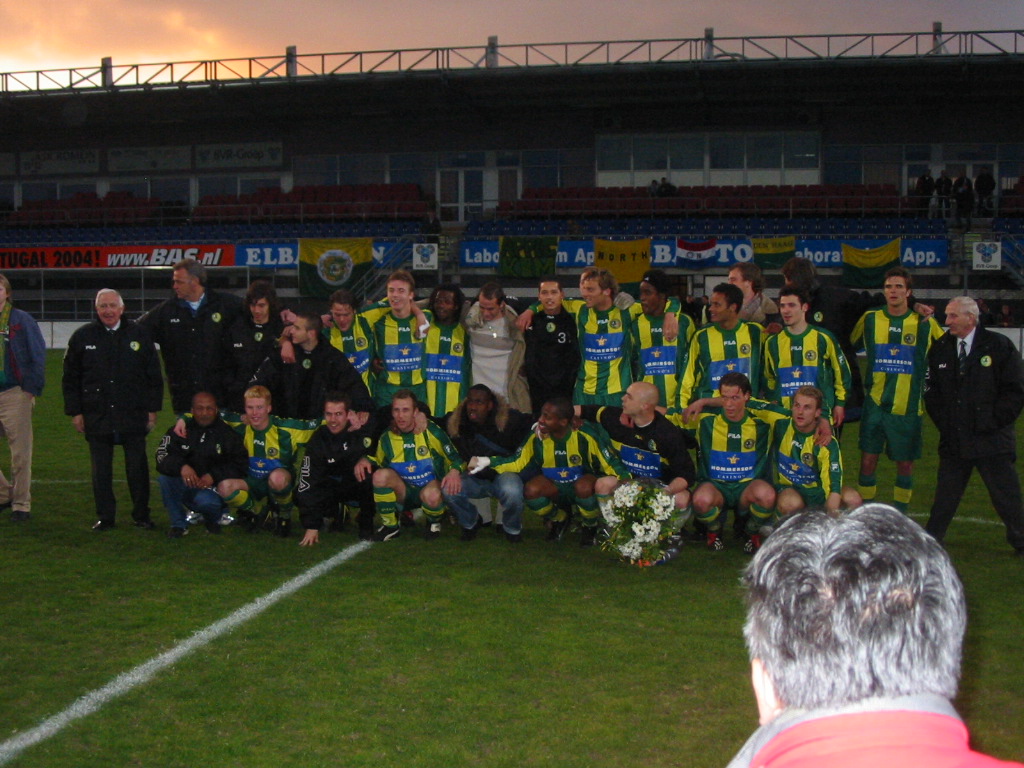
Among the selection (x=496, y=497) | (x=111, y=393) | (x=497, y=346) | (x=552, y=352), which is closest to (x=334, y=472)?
(x=496, y=497)

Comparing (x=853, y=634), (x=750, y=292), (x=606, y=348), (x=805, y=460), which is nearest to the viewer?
(x=853, y=634)

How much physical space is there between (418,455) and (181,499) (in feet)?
5.93

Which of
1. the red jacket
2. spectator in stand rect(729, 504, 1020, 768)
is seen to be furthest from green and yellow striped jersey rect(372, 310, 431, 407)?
the red jacket

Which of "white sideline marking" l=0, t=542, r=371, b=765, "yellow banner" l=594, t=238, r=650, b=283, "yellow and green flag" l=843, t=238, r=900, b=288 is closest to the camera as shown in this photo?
"white sideline marking" l=0, t=542, r=371, b=765

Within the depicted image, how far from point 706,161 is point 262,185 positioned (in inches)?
589

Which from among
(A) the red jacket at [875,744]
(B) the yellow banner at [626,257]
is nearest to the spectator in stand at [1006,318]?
(B) the yellow banner at [626,257]

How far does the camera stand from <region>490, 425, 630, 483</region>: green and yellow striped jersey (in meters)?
7.62

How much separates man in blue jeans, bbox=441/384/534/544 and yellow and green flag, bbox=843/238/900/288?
20.5 m

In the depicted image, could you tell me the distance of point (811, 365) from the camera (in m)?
7.73

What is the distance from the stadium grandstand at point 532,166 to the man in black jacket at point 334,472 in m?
20.6

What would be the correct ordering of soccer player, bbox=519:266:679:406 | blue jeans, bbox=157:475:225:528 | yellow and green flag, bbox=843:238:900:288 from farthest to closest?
yellow and green flag, bbox=843:238:900:288
soccer player, bbox=519:266:679:406
blue jeans, bbox=157:475:225:528

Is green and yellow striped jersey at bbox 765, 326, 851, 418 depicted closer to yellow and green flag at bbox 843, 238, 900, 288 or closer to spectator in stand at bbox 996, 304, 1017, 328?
spectator in stand at bbox 996, 304, 1017, 328

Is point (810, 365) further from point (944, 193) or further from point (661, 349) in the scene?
point (944, 193)

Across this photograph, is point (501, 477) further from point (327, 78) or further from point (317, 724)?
point (327, 78)
